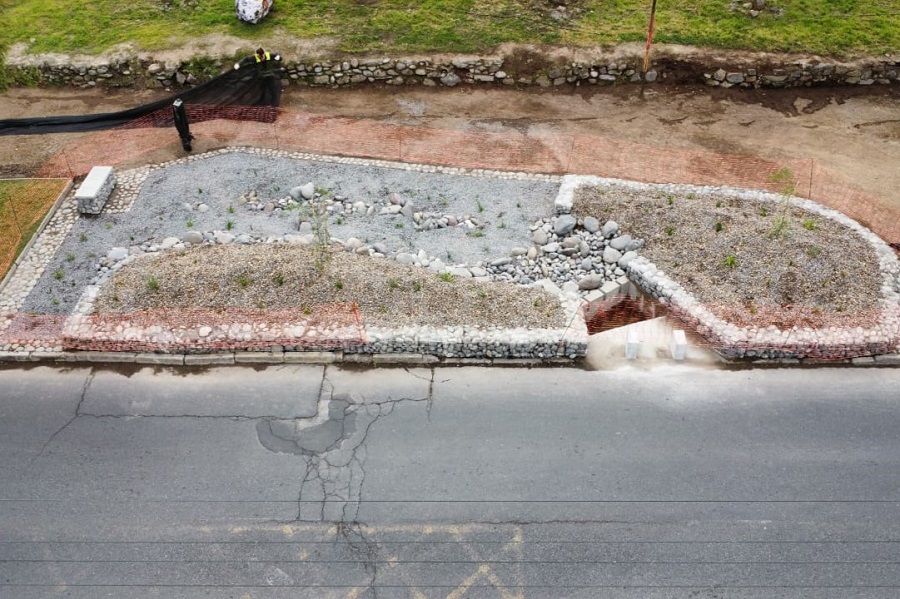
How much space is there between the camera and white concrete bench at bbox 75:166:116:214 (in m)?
17.6

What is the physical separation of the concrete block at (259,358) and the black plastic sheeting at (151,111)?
945 centimetres

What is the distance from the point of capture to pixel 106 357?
14.6 metres

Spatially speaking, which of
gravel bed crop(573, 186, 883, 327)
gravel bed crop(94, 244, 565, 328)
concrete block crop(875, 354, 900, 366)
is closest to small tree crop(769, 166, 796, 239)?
gravel bed crop(573, 186, 883, 327)

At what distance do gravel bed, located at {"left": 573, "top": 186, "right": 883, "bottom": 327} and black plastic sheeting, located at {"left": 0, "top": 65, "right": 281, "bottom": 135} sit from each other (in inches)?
399

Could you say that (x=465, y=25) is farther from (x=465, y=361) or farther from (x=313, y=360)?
(x=313, y=360)

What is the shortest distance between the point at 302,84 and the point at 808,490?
1726cm

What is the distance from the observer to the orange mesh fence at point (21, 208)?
17.0 meters

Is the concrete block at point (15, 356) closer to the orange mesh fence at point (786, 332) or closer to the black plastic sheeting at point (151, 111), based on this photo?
the black plastic sheeting at point (151, 111)

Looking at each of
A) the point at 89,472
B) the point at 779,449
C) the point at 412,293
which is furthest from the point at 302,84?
the point at 779,449

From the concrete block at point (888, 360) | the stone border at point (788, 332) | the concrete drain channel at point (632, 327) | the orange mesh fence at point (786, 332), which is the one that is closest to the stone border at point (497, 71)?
the stone border at point (788, 332)

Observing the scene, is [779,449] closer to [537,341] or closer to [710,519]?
[710,519]

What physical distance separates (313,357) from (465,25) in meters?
13.1

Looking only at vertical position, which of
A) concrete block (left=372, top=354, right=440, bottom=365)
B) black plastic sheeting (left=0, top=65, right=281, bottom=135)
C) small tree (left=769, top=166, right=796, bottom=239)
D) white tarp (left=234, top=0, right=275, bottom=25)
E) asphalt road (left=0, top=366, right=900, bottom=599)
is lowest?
asphalt road (left=0, top=366, right=900, bottom=599)

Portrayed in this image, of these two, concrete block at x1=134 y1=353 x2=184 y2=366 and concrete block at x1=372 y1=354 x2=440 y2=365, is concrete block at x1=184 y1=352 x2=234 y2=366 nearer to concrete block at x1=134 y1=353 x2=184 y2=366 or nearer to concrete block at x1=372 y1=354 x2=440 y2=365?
concrete block at x1=134 y1=353 x2=184 y2=366
